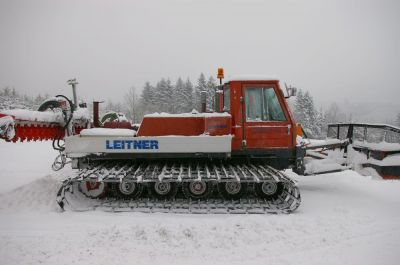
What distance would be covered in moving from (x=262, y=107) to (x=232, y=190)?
202cm

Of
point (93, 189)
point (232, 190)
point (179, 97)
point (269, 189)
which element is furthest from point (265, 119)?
point (179, 97)

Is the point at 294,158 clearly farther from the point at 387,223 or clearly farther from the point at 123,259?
the point at 123,259

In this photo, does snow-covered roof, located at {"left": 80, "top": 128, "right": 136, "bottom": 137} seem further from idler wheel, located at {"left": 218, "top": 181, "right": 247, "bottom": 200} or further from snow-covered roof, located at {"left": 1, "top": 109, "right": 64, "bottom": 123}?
idler wheel, located at {"left": 218, "top": 181, "right": 247, "bottom": 200}

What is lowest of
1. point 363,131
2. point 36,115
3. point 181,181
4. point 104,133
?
point 181,181

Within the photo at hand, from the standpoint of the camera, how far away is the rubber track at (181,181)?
20.4ft

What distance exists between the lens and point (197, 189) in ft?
22.0

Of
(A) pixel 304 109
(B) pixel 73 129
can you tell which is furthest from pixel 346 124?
(A) pixel 304 109

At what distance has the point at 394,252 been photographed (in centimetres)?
471

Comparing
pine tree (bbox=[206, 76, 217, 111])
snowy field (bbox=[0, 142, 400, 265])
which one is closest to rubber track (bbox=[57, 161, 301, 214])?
snowy field (bbox=[0, 142, 400, 265])

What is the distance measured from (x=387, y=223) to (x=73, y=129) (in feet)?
23.4

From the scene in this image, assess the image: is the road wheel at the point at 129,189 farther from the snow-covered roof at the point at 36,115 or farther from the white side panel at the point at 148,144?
the snow-covered roof at the point at 36,115

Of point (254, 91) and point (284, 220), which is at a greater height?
point (254, 91)

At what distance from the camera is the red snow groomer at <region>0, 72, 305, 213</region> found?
643cm

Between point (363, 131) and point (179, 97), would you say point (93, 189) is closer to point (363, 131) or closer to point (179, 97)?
point (363, 131)
